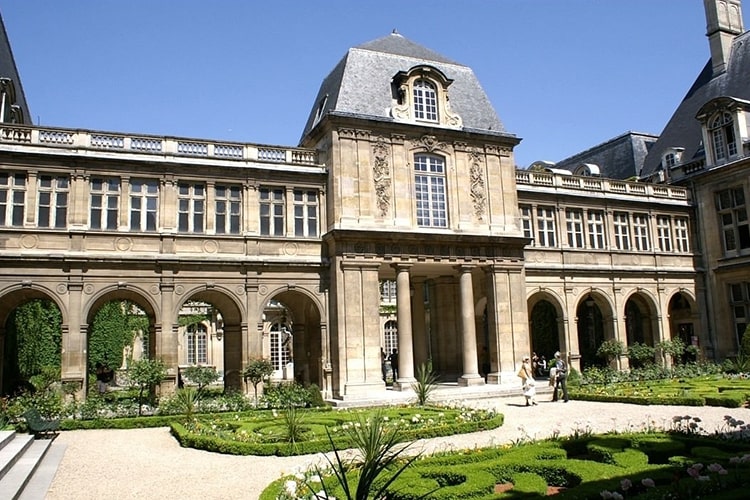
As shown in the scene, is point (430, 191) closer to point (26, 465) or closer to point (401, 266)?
point (401, 266)

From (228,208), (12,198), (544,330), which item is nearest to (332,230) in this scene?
(228,208)

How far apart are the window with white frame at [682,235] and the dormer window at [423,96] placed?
1470 cm

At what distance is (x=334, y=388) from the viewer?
23719 mm

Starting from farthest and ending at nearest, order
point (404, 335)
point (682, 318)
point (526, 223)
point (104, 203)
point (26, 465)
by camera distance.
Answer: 1. point (682, 318)
2. point (526, 223)
3. point (404, 335)
4. point (104, 203)
5. point (26, 465)

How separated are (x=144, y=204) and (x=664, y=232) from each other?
25.6 metres

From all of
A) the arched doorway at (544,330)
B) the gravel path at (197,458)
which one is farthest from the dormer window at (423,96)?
the arched doorway at (544,330)

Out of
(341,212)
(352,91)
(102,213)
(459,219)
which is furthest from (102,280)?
(459,219)

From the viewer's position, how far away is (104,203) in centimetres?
2255

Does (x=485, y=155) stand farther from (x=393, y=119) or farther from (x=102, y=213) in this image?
(x=102, y=213)

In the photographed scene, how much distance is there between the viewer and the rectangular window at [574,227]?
31.1 m

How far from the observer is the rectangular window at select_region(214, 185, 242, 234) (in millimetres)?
24016

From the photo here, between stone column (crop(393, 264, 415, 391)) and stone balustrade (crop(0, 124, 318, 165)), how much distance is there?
5.77m

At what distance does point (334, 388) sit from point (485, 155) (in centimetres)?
1149

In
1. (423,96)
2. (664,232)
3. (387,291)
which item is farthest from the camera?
(387,291)
